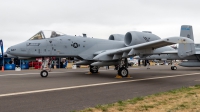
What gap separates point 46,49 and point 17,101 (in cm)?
725

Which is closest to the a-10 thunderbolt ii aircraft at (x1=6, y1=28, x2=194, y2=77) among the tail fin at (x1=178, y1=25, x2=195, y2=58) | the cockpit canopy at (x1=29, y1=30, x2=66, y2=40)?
the cockpit canopy at (x1=29, y1=30, x2=66, y2=40)

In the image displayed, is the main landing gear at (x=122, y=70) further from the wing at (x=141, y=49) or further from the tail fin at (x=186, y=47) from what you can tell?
the tail fin at (x=186, y=47)

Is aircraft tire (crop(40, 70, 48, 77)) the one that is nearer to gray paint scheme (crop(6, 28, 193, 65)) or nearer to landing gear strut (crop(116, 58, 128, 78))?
gray paint scheme (crop(6, 28, 193, 65))

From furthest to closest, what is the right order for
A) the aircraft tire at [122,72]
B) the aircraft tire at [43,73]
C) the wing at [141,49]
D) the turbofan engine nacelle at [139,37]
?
1. the turbofan engine nacelle at [139,37]
2. the aircraft tire at [43,73]
3. the aircraft tire at [122,72]
4. the wing at [141,49]

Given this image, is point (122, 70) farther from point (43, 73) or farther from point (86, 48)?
point (43, 73)

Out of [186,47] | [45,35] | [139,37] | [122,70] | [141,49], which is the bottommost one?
[122,70]

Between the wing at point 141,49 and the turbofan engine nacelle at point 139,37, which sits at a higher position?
the turbofan engine nacelle at point 139,37

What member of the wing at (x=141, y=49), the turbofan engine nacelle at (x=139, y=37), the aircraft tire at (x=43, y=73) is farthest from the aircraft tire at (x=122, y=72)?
the aircraft tire at (x=43, y=73)

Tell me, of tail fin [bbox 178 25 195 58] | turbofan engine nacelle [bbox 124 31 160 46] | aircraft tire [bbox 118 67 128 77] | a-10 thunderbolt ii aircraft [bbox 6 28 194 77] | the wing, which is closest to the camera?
the wing

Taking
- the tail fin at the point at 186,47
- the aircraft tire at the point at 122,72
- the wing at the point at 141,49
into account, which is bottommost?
the aircraft tire at the point at 122,72

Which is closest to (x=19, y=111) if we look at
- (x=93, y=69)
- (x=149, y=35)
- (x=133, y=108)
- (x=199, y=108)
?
(x=133, y=108)

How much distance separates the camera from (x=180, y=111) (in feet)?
13.3

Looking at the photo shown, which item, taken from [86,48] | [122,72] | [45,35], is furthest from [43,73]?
[122,72]

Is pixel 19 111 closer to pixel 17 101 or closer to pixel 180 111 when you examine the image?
pixel 17 101
